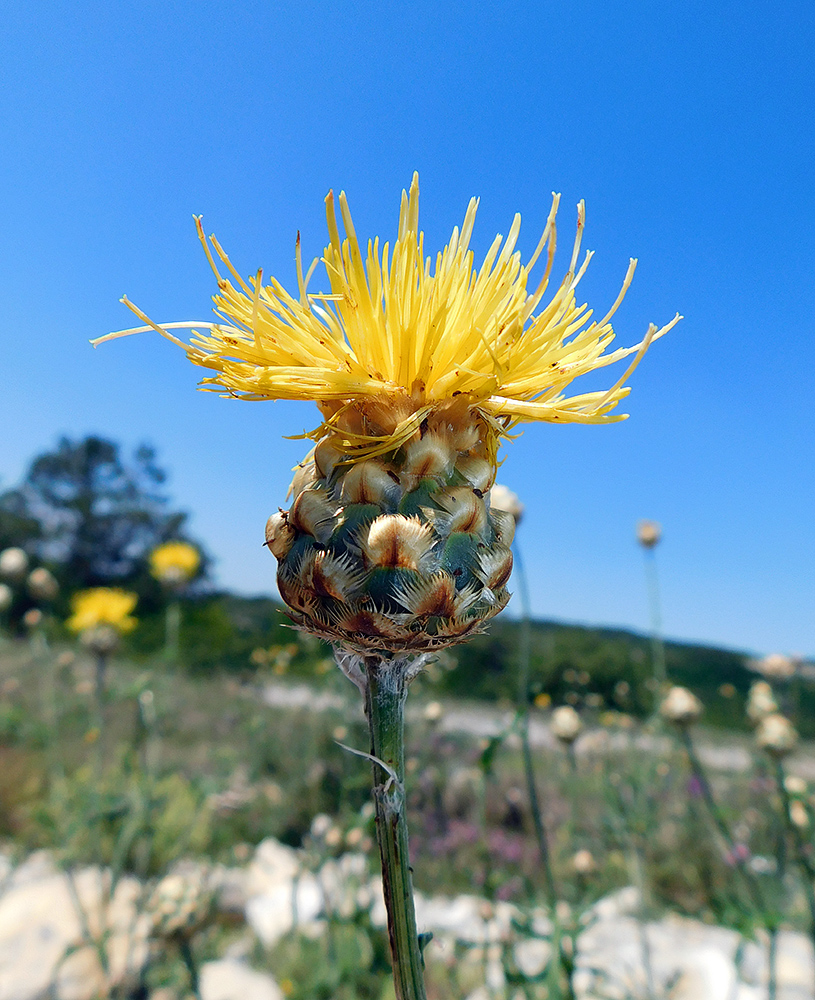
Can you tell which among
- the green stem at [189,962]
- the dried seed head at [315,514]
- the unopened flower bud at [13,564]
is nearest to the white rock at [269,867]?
A: the green stem at [189,962]

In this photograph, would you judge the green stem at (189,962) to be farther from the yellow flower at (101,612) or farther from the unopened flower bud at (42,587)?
the unopened flower bud at (42,587)

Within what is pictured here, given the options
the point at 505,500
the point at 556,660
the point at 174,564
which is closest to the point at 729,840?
the point at 505,500

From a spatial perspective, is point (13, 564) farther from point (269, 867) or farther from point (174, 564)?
point (269, 867)

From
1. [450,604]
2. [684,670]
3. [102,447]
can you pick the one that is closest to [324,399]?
[450,604]

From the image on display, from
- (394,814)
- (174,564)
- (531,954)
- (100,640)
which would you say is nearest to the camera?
(394,814)

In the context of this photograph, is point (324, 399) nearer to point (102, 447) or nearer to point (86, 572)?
point (86, 572)

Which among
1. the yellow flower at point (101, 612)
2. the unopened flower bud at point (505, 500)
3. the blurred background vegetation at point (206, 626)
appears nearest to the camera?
the unopened flower bud at point (505, 500)

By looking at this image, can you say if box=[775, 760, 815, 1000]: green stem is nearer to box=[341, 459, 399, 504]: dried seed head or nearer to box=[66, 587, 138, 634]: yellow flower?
box=[341, 459, 399, 504]: dried seed head
